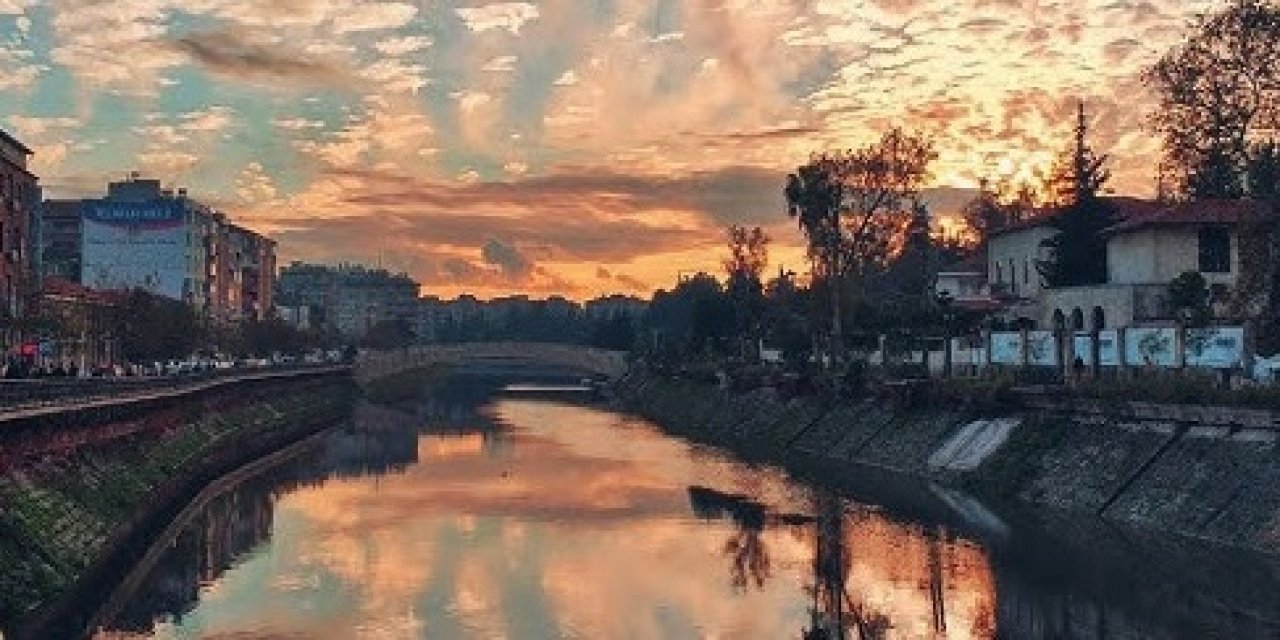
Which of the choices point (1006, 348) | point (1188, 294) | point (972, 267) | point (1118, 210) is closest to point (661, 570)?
point (1006, 348)

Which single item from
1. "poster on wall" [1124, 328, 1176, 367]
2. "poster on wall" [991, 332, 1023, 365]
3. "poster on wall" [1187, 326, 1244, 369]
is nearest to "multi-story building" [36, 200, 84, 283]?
"poster on wall" [991, 332, 1023, 365]

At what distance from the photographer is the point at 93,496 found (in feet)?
160

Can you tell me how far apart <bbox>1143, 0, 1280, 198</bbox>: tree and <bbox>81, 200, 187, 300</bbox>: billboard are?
131 m

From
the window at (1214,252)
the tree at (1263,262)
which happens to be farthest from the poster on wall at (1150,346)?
the window at (1214,252)

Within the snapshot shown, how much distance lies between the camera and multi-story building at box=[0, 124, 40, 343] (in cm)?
9062

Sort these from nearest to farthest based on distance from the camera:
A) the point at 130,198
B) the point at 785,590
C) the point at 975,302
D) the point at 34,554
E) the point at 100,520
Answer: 1. the point at 34,554
2. the point at 785,590
3. the point at 100,520
4. the point at 975,302
5. the point at 130,198

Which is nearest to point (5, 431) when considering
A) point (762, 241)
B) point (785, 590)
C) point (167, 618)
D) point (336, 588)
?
point (167, 618)

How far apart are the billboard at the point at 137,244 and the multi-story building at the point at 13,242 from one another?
6678 centimetres

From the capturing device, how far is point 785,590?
43.2m

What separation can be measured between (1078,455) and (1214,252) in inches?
977

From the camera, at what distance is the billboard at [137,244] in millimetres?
170250

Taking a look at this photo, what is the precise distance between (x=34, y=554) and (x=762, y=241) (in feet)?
421

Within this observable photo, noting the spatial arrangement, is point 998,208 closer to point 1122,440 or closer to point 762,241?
point 762,241

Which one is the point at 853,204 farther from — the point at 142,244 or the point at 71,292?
the point at 142,244
